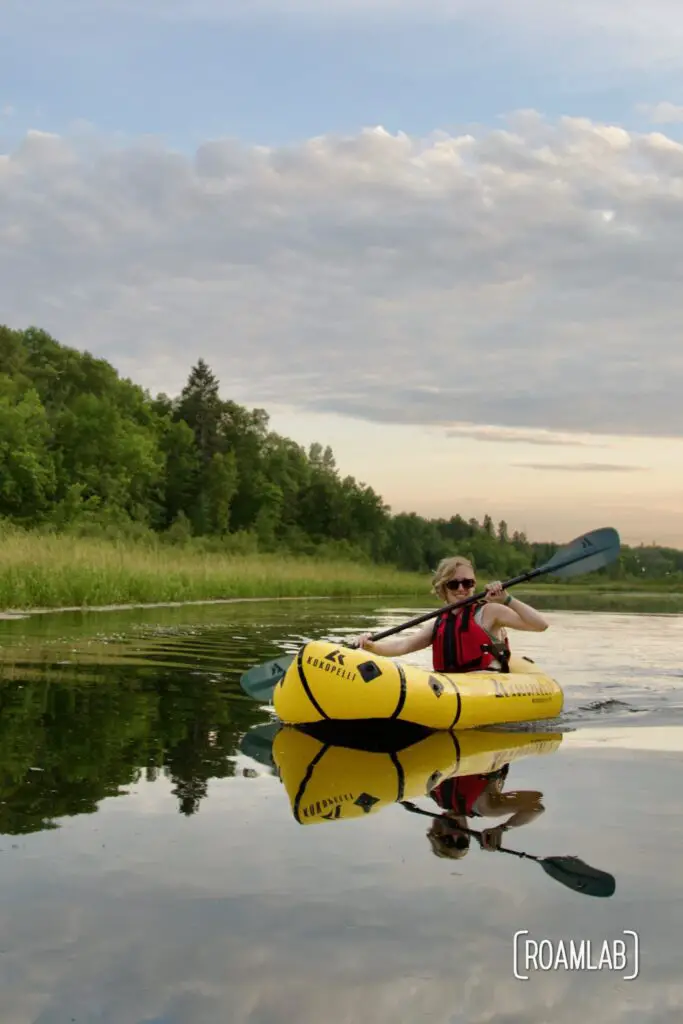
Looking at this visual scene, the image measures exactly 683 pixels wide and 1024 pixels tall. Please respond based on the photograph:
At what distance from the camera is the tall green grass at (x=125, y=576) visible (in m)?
21.2

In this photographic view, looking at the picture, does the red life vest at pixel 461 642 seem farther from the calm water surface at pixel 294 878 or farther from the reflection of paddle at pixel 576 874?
the reflection of paddle at pixel 576 874

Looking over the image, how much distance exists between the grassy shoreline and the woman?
12067 mm

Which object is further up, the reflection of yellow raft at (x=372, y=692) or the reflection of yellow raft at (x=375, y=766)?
the reflection of yellow raft at (x=372, y=692)

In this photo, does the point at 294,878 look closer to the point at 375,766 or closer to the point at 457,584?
the point at 375,766

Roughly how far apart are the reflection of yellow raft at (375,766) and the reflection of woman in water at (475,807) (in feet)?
0.48

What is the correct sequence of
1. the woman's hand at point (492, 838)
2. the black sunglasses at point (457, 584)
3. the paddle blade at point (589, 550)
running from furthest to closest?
the paddle blade at point (589, 550), the black sunglasses at point (457, 584), the woman's hand at point (492, 838)

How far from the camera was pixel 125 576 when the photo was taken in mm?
24188

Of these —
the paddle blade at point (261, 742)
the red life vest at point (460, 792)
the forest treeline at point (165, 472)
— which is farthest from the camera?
the forest treeline at point (165, 472)

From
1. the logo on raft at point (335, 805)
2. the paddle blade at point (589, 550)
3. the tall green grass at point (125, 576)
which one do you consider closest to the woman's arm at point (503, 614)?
the paddle blade at point (589, 550)

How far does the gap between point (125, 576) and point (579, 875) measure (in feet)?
67.1

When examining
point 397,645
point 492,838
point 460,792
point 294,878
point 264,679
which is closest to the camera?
point 294,878

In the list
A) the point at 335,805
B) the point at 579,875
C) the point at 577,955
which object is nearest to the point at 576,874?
the point at 579,875

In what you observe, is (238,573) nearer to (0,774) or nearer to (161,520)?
(0,774)

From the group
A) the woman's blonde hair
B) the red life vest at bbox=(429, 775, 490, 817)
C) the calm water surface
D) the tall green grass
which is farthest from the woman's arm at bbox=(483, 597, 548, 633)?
the tall green grass
